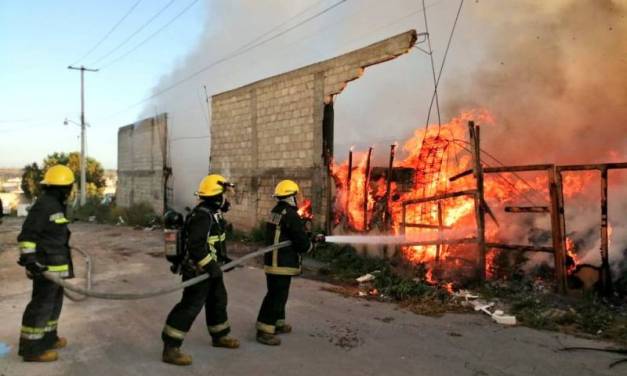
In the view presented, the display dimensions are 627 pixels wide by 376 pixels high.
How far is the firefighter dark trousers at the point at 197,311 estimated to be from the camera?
426 centimetres

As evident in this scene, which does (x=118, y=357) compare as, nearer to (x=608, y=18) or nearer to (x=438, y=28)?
(x=608, y=18)

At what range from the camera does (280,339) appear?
4.87m

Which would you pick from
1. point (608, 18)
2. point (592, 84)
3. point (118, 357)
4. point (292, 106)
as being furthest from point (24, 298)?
point (608, 18)

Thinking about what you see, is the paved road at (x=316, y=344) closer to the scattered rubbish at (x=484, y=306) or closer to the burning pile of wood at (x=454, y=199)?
the scattered rubbish at (x=484, y=306)

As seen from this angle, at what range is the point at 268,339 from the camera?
4.73m

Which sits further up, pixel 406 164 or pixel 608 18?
pixel 608 18

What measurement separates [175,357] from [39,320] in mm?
1304

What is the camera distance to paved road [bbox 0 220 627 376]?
4.13 metres

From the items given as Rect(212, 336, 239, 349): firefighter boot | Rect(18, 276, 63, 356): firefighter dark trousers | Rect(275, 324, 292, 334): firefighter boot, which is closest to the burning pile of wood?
Rect(275, 324, 292, 334): firefighter boot

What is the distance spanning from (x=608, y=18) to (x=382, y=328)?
9.11m

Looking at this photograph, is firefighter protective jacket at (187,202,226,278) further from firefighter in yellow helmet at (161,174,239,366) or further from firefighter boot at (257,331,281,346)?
firefighter boot at (257,331,281,346)

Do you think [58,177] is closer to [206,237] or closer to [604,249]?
[206,237]

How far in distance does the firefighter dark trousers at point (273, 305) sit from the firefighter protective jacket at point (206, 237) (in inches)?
25.5

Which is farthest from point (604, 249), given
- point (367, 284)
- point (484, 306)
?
point (367, 284)
